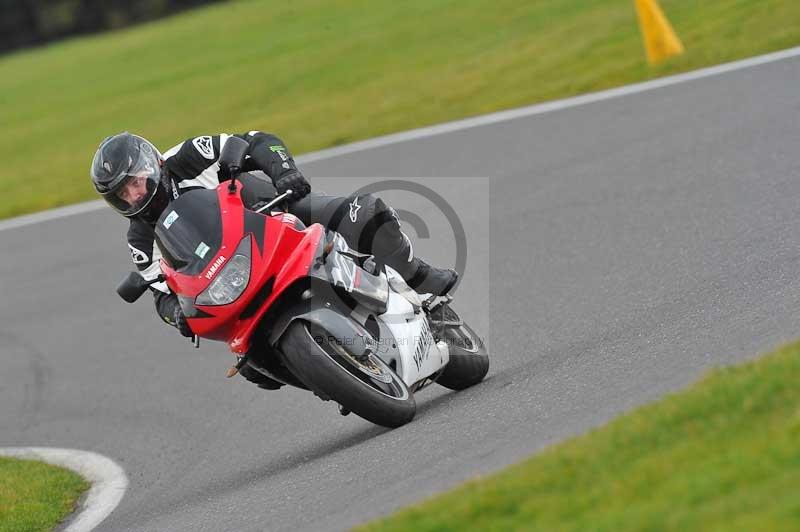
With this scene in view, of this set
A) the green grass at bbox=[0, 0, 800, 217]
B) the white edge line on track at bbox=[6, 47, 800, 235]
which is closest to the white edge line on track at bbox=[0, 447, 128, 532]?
the white edge line on track at bbox=[6, 47, 800, 235]

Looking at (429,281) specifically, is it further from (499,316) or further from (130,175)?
(130,175)

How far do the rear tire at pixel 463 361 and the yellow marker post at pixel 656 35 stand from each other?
7015 millimetres

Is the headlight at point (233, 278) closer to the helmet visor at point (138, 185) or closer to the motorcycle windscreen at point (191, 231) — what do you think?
the motorcycle windscreen at point (191, 231)

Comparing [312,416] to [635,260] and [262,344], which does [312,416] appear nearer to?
[262,344]

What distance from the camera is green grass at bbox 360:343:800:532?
3.40 metres

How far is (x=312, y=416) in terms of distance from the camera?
290 inches

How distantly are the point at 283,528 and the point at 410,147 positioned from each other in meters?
7.99

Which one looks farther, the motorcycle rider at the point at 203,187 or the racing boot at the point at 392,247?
the racing boot at the point at 392,247

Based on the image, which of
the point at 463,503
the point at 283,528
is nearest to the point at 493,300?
the point at 283,528

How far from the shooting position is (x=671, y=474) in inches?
148

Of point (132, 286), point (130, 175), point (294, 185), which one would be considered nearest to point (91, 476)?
point (132, 286)

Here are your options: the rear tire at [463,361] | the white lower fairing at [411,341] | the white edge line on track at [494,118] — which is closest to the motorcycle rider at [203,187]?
the rear tire at [463,361]

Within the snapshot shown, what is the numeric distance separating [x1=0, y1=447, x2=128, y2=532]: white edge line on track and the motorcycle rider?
109 centimetres

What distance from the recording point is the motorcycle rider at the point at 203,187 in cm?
594
